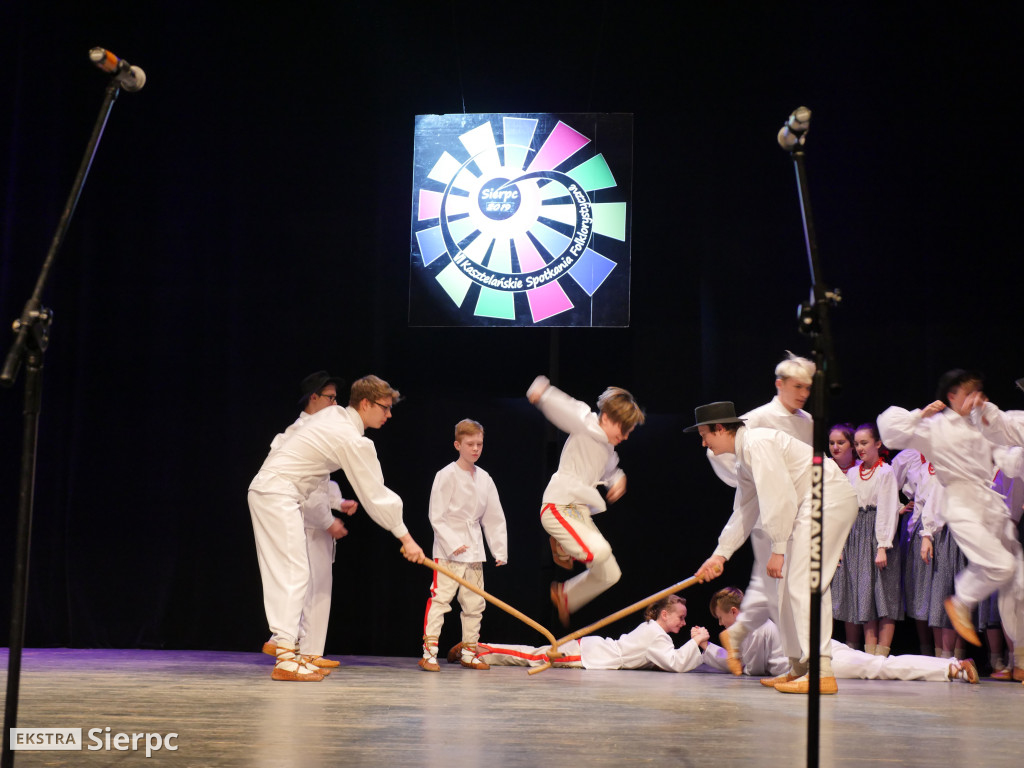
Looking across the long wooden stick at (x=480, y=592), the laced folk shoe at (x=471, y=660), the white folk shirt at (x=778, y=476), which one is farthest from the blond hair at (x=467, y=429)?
the white folk shirt at (x=778, y=476)

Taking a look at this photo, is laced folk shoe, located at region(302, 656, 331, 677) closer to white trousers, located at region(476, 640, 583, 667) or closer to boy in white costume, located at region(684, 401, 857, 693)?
white trousers, located at region(476, 640, 583, 667)

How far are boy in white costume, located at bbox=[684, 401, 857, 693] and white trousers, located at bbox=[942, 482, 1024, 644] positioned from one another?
928 mm

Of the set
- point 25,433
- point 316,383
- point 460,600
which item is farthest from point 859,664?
A: point 25,433

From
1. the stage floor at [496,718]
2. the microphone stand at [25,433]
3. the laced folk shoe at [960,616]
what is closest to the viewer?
the microphone stand at [25,433]

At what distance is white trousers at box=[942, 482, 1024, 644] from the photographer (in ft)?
16.1

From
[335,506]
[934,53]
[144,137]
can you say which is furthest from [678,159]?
[144,137]

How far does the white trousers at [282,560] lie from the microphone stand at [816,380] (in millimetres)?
2838

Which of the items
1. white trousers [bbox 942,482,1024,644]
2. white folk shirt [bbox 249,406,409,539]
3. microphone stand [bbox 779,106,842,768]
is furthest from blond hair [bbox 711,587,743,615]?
microphone stand [bbox 779,106,842,768]

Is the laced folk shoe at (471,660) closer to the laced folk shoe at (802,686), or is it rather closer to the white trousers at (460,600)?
the white trousers at (460,600)

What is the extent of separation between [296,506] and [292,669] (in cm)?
79

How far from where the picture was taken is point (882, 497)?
5.68m

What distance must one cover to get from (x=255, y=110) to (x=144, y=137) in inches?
31.4

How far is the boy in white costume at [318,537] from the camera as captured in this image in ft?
17.2

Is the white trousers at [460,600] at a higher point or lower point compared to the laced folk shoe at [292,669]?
higher
